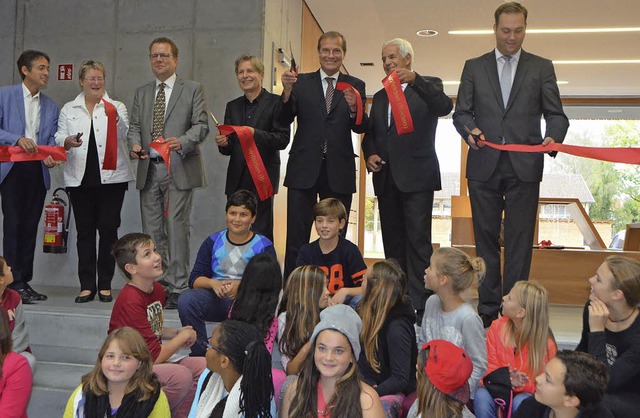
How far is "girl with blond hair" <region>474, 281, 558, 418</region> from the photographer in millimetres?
2961

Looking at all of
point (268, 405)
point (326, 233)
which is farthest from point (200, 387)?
point (326, 233)

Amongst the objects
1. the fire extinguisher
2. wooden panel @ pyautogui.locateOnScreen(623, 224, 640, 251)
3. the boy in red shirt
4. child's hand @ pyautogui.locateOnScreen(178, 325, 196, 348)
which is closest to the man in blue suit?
the fire extinguisher

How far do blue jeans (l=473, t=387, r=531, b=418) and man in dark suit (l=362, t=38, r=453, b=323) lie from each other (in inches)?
41.8

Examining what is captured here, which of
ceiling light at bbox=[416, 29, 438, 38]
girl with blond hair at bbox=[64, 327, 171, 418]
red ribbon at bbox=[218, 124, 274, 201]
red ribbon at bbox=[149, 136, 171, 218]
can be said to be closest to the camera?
girl with blond hair at bbox=[64, 327, 171, 418]

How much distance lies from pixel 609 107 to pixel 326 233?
9679 millimetres

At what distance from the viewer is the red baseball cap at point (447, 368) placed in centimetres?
257

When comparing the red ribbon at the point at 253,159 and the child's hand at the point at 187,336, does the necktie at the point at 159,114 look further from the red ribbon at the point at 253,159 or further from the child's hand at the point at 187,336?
the child's hand at the point at 187,336

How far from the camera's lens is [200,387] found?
2748mm

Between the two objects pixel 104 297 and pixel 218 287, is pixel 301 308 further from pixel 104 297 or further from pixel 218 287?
pixel 104 297

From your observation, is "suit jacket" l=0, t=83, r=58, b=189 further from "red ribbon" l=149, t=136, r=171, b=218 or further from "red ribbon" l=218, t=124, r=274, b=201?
"red ribbon" l=218, t=124, r=274, b=201

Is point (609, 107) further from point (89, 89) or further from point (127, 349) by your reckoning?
point (127, 349)

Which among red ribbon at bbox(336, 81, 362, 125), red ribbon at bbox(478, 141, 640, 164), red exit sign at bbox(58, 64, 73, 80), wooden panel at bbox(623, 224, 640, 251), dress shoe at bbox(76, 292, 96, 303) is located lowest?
dress shoe at bbox(76, 292, 96, 303)

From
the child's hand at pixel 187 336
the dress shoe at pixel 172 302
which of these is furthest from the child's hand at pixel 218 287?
the dress shoe at pixel 172 302

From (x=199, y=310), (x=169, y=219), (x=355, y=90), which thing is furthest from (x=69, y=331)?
(x=355, y=90)
